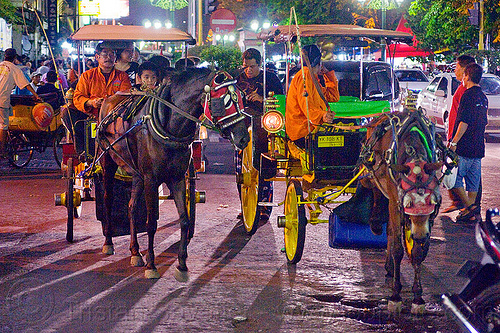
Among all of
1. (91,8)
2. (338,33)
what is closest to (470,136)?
(338,33)

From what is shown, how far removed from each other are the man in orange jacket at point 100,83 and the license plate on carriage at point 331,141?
2683 millimetres

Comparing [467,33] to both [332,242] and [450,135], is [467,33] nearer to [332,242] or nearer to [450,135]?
[450,135]

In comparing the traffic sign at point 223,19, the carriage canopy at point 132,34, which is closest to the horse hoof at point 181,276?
the carriage canopy at point 132,34

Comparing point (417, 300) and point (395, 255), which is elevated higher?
point (395, 255)

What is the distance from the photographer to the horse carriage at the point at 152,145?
635 cm

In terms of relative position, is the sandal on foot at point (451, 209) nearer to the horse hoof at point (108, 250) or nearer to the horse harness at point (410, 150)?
the horse harness at point (410, 150)

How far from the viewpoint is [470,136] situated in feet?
31.9

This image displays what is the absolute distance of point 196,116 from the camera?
21.9 feet

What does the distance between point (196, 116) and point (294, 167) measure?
195 centimetres

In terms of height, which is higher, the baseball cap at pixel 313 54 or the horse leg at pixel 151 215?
the baseball cap at pixel 313 54

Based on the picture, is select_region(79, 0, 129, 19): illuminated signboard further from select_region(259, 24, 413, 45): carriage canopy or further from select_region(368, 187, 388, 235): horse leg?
select_region(368, 187, 388, 235): horse leg

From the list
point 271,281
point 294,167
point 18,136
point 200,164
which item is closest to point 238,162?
point 200,164

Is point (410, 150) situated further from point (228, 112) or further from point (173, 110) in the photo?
point (173, 110)

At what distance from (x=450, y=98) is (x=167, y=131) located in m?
16.5
